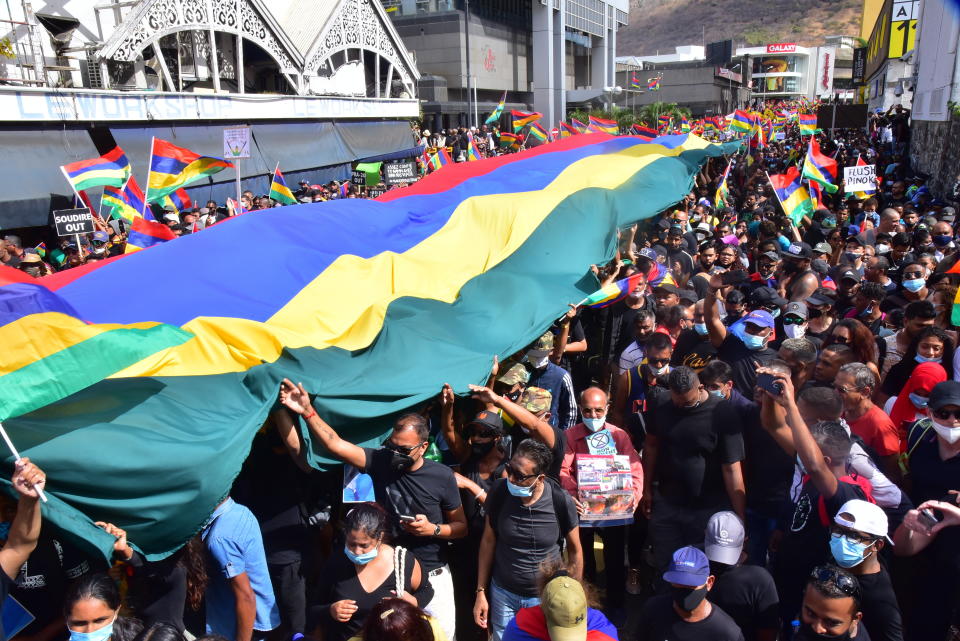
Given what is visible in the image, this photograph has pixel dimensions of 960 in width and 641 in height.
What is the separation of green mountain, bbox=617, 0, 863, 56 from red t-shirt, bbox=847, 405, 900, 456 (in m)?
137

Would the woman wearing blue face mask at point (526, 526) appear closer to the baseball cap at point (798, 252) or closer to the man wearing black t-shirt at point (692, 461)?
the man wearing black t-shirt at point (692, 461)

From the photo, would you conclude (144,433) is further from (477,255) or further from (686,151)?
(686,151)

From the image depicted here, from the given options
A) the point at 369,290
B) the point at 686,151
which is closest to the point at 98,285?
the point at 369,290

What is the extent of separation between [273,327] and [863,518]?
113 inches

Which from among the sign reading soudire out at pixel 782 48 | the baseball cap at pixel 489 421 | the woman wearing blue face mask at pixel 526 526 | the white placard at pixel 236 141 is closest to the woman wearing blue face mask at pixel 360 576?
the woman wearing blue face mask at pixel 526 526

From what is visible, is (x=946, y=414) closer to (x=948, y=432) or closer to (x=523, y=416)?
(x=948, y=432)

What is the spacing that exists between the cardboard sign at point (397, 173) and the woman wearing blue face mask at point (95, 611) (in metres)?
11.6

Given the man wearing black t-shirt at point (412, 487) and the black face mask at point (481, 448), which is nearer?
the man wearing black t-shirt at point (412, 487)

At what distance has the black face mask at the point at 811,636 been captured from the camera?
2.62 m

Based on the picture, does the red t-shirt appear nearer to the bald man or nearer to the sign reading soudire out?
the bald man

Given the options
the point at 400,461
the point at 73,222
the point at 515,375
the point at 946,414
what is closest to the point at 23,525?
the point at 400,461

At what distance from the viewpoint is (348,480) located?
3625 mm

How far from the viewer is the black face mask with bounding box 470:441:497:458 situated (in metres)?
3.95

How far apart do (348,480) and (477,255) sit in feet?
8.74
